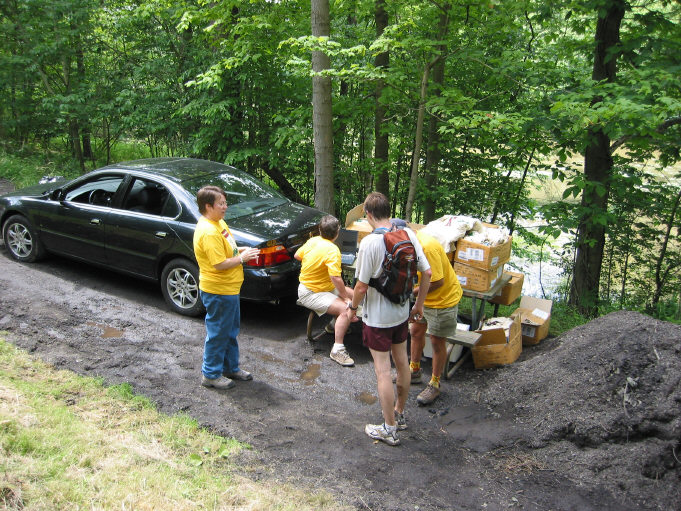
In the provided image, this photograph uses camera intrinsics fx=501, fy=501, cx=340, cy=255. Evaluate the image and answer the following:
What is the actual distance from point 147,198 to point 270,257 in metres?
1.95

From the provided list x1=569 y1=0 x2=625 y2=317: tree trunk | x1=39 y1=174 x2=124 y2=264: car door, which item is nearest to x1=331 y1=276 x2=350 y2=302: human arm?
x1=39 y1=174 x2=124 y2=264: car door

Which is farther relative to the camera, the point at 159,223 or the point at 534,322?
the point at 159,223

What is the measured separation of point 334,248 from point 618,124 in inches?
134

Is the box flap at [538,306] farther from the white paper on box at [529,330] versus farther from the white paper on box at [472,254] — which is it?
the white paper on box at [472,254]

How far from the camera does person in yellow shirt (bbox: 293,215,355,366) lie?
530 centimetres

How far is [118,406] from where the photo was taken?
4.12m

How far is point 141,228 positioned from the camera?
20.5 feet

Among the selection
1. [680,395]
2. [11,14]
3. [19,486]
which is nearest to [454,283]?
[680,395]

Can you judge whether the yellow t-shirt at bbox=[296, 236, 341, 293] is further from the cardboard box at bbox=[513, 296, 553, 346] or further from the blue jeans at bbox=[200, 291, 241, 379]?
the cardboard box at bbox=[513, 296, 553, 346]

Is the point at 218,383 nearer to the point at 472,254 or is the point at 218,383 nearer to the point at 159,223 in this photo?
the point at 159,223

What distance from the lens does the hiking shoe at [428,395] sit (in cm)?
466

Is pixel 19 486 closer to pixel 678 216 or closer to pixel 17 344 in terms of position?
pixel 17 344

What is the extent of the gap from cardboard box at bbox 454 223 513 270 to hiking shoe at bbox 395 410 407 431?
5.92 ft

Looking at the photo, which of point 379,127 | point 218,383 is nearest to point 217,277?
point 218,383
